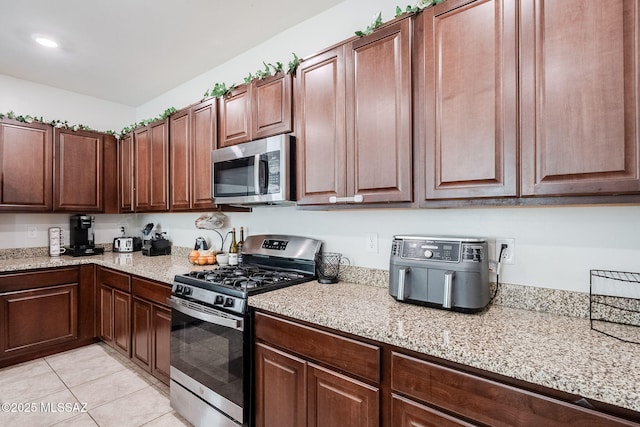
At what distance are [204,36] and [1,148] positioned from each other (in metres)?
2.20

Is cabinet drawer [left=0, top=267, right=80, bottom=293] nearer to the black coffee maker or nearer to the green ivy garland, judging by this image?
the black coffee maker

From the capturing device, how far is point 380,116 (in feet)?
5.20

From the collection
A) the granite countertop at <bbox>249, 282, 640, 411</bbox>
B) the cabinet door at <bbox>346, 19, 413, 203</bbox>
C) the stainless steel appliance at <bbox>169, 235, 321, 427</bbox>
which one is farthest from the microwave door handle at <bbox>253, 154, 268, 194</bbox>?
the granite countertop at <bbox>249, 282, 640, 411</bbox>

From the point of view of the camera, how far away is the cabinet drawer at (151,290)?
2303 mm

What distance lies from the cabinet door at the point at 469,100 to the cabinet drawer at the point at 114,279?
255 centimetres

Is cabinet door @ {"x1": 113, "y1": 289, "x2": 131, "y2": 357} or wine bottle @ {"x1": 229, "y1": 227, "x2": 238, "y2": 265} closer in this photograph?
wine bottle @ {"x1": 229, "y1": 227, "x2": 238, "y2": 265}

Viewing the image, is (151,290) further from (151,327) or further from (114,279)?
(114,279)

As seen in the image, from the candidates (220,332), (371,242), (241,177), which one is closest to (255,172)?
(241,177)

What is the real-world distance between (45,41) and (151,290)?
84.9 inches

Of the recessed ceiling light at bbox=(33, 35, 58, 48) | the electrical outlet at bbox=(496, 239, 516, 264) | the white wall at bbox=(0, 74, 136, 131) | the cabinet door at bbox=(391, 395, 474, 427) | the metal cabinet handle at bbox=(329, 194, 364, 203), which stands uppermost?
the recessed ceiling light at bbox=(33, 35, 58, 48)

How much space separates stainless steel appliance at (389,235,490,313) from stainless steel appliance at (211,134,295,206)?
816 mm

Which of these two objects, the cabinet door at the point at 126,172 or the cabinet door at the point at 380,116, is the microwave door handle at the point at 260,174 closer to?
the cabinet door at the point at 380,116

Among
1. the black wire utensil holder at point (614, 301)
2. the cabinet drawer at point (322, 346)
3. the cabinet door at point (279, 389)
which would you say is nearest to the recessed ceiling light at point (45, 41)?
the cabinet drawer at point (322, 346)

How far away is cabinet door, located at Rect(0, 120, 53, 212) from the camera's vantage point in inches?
117
